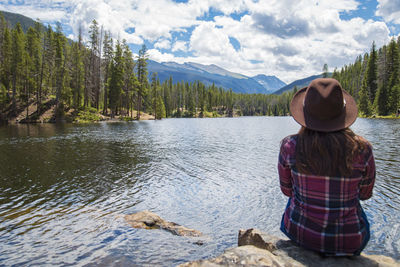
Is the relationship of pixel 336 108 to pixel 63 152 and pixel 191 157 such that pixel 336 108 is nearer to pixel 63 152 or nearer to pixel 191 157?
pixel 191 157

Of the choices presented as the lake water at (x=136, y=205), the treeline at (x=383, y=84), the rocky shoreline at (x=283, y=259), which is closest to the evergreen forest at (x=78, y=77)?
the treeline at (x=383, y=84)

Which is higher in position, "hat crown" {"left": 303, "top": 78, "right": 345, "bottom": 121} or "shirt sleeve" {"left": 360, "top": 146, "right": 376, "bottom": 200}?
"hat crown" {"left": 303, "top": 78, "right": 345, "bottom": 121}

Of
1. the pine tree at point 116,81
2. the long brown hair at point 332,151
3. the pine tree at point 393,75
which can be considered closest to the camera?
the long brown hair at point 332,151

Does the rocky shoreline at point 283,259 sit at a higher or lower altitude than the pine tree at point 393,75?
lower

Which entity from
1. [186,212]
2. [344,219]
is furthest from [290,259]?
[186,212]

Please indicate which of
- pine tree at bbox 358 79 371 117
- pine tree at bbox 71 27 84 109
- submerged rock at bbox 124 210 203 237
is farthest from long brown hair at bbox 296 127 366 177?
pine tree at bbox 358 79 371 117

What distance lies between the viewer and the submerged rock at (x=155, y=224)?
6.56 metres

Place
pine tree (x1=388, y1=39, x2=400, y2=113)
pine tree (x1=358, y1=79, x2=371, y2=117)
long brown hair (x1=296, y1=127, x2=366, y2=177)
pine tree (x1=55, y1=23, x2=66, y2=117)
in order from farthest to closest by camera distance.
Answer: pine tree (x1=358, y1=79, x2=371, y2=117), pine tree (x1=388, y1=39, x2=400, y2=113), pine tree (x1=55, y1=23, x2=66, y2=117), long brown hair (x1=296, y1=127, x2=366, y2=177)

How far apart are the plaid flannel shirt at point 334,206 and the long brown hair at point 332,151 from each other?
8cm

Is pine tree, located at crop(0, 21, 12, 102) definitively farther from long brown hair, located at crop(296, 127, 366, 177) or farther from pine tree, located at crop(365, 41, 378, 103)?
pine tree, located at crop(365, 41, 378, 103)

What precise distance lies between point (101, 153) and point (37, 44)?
49515 mm

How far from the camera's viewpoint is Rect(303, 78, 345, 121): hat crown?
2.68m

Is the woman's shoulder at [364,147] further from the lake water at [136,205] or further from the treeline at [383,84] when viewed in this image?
the treeline at [383,84]

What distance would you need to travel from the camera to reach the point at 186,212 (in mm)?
8227
